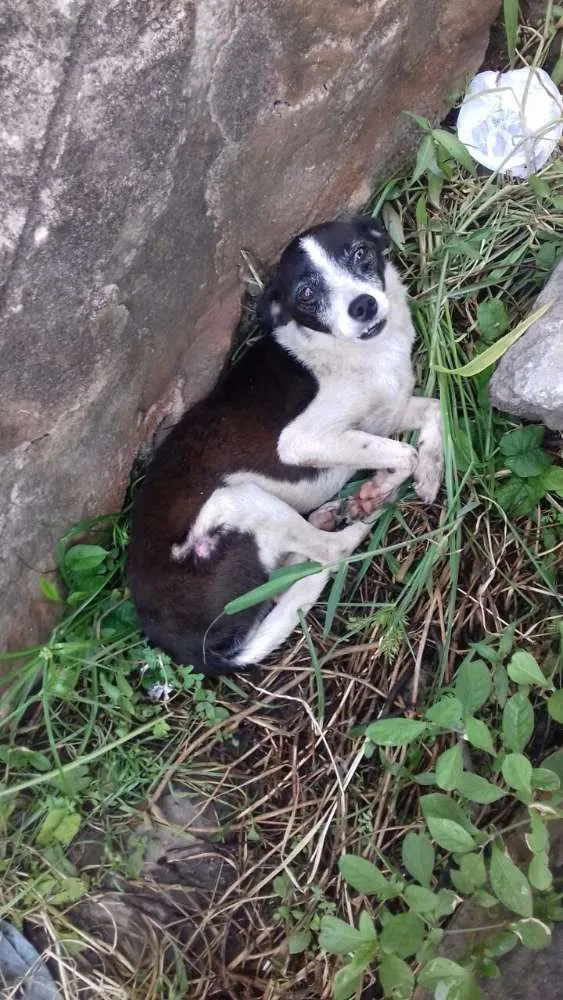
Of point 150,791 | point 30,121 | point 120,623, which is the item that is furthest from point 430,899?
point 30,121

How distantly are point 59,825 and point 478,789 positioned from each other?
150 cm

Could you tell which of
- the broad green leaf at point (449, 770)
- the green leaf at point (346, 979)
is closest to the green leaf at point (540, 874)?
the broad green leaf at point (449, 770)

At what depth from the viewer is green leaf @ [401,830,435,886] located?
2.27 metres

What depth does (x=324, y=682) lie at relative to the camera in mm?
3127

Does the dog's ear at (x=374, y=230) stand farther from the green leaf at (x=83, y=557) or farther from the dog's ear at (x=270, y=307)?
the green leaf at (x=83, y=557)

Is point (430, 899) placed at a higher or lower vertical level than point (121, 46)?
lower

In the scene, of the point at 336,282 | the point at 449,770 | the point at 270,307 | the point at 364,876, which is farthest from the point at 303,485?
the point at 364,876

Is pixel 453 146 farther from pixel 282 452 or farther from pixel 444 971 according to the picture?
pixel 444 971

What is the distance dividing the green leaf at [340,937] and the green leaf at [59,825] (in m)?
1.09

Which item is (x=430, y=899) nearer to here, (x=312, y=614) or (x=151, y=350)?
(x=312, y=614)

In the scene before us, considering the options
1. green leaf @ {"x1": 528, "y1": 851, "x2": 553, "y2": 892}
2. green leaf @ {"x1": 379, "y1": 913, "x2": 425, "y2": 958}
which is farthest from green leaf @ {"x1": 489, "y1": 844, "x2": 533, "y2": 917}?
green leaf @ {"x1": 379, "y1": 913, "x2": 425, "y2": 958}

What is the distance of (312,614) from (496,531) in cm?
75

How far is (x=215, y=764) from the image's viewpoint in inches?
121

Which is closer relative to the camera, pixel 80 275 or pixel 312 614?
pixel 80 275
